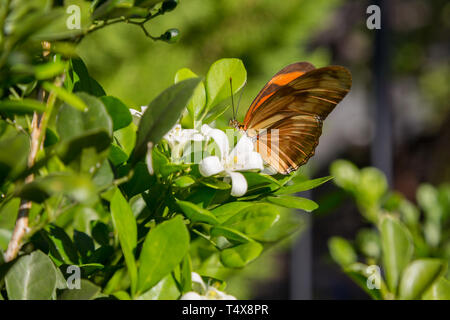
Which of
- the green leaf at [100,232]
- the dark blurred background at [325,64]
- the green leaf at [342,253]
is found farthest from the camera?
the dark blurred background at [325,64]

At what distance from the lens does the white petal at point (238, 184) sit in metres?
0.32

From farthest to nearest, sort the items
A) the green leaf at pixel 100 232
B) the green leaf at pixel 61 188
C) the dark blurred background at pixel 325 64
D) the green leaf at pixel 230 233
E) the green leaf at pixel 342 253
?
the dark blurred background at pixel 325 64
the green leaf at pixel 342 253
the green leaf at pixel 100 232
the green leaf at pixel 230 233
the green leaf at pixel 61 188

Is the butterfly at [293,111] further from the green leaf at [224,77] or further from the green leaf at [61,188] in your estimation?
the green leaf at [61,188]

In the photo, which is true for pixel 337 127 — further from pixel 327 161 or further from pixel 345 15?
pixel 345 15

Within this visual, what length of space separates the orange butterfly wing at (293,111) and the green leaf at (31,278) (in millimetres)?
221

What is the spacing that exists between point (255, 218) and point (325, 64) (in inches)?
79.9

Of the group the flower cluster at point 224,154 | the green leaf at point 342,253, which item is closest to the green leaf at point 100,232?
the flower cluster at point 224,154

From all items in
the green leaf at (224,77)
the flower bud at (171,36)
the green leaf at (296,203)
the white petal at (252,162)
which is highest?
the flower bud at (171,36)

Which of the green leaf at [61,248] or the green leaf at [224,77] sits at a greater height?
the green leaf at [224,77]

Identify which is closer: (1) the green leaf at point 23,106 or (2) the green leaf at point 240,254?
(1) the green leaf at point 23,106

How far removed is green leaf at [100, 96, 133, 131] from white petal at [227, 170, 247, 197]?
0.09 meters

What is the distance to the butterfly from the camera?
426 millimetres

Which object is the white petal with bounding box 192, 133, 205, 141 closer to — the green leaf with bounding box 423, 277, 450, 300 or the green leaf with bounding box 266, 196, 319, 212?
the green leaf with bounding box 266, 196, 319, 212

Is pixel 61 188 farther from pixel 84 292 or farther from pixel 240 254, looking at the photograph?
pixel 240 254
